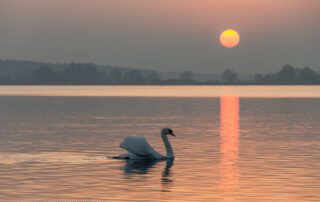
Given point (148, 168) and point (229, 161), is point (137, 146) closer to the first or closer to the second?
point (148, 168)

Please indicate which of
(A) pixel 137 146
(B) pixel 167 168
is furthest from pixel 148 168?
(A) pixel 137 146

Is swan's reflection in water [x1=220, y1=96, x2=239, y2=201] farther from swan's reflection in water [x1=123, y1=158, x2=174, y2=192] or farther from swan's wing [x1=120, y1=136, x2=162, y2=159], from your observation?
swan's wing [x1=120, y1=136, x2=162, y2=159]

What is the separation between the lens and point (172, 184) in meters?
32.9

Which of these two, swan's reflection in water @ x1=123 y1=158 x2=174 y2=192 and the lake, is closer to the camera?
the lake

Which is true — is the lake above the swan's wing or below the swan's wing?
below

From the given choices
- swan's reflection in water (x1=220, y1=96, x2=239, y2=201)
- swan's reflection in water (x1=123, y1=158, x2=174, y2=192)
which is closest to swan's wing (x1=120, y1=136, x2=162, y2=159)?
swan's reflection in water (x1=123, y1=158, x2=174, y2=192)

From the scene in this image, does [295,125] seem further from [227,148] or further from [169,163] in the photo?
[169,163]

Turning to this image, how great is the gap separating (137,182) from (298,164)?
33.0 ft

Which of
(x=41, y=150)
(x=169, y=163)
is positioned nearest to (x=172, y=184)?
(x=169, y=163)

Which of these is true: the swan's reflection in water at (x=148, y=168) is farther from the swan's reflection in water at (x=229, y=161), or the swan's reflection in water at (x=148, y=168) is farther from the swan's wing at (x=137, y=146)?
the swan's reflection in water at (x=229, y=161)

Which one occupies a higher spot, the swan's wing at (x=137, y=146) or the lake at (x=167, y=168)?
the swan's wing at (x=137, y=146)

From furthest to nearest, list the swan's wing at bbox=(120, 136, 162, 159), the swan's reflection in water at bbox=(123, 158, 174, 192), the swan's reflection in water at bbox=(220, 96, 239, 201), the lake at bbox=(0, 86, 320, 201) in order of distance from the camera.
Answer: the swan's wing at bbox=(120, 136, 162, 159)
the swan's reflection in water at bbox=(123, 158, 174, 192)
the swan's reflection in water at bbox=(220, 96, 239, 201)
the lake at bbox=(0, 86, 320, 201)

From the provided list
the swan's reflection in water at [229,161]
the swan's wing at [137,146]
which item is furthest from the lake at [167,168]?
the swan's wing at [137,146]

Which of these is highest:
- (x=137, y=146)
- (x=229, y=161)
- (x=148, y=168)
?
(x=137, y=146)
